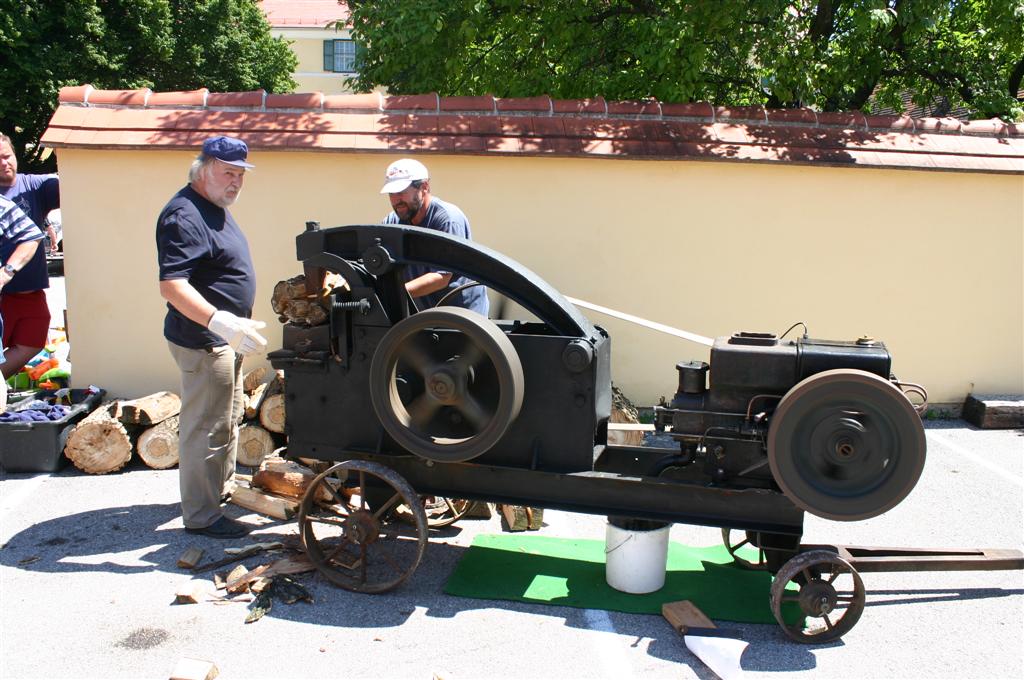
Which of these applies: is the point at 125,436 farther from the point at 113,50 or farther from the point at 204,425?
the point at 113,50

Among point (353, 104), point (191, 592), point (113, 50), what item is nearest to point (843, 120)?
point (353, 104)

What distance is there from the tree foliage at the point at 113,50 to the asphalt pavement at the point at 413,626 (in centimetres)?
1589

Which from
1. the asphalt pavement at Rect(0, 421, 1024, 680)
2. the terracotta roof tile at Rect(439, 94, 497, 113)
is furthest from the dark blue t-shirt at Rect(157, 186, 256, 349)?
the terracotta roof tile at Rect(439, 94, 497, 113)

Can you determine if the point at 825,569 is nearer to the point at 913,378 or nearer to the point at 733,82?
the point at 913,378

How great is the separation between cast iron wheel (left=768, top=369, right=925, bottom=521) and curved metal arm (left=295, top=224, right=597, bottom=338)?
37.2 inches

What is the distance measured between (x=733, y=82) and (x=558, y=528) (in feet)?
19.3

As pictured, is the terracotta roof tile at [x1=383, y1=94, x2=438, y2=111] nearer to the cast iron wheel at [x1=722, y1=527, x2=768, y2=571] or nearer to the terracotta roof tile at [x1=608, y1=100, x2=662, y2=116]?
the terracotta roof tile at [x1=608, y1=100, x2=662, y2=116]

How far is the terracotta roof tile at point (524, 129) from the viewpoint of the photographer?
6.41 metres

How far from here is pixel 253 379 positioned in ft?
20.8


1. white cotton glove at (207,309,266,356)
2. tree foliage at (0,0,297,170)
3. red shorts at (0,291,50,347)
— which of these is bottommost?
red shorts at (0,291,50,347)

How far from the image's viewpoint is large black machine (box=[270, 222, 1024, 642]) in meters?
3.48

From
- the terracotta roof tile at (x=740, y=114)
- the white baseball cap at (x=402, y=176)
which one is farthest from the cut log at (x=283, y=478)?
the terracotta roof tile at (x=740, y=114)

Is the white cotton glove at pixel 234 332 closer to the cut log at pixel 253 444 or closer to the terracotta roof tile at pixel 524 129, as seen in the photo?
the cut log at pixel 253 444

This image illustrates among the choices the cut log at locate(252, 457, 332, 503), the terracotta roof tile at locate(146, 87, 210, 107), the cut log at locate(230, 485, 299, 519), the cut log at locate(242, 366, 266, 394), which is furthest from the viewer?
the terracotta roof tile at locate(146, 87, 210, 107)
